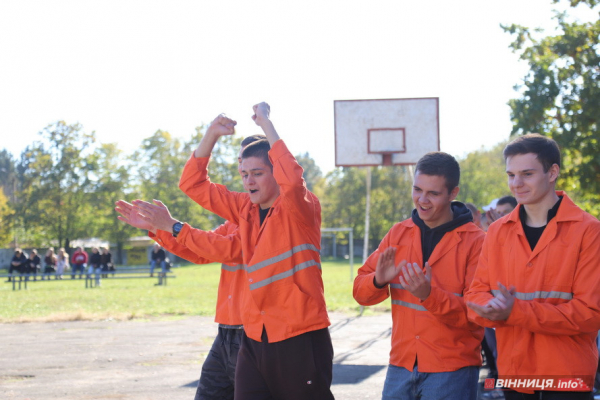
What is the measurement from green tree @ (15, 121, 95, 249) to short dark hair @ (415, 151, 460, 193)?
2371 inches

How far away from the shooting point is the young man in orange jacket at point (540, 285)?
349cm

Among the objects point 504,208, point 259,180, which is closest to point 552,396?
point 259,180

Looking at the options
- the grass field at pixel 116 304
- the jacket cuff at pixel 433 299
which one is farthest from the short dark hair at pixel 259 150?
the grass field at pixel 116 304

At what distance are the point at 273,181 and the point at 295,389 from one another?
135cm

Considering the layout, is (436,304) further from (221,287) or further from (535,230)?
(221,287)

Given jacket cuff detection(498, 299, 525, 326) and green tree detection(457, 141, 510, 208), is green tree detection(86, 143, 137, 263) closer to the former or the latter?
green tree detection(457, 141, 510, 208)

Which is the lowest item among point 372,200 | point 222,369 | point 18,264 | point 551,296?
point 18,264

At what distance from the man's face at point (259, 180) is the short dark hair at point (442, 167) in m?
Answer: 0.97

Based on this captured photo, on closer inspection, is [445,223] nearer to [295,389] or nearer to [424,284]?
[424,284]

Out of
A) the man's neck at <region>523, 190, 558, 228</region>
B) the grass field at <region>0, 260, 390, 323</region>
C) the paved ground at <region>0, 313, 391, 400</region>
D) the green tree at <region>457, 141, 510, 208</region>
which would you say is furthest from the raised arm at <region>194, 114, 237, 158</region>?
the green tree at <region>457, 141, 510, 208</region>

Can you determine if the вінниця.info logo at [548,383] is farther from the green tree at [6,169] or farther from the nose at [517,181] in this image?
the green tree at [6,169]

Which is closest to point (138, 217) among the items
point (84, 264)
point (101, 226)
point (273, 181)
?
point (273, 181)

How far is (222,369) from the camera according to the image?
200 inches

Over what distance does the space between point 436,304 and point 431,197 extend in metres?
0.72
